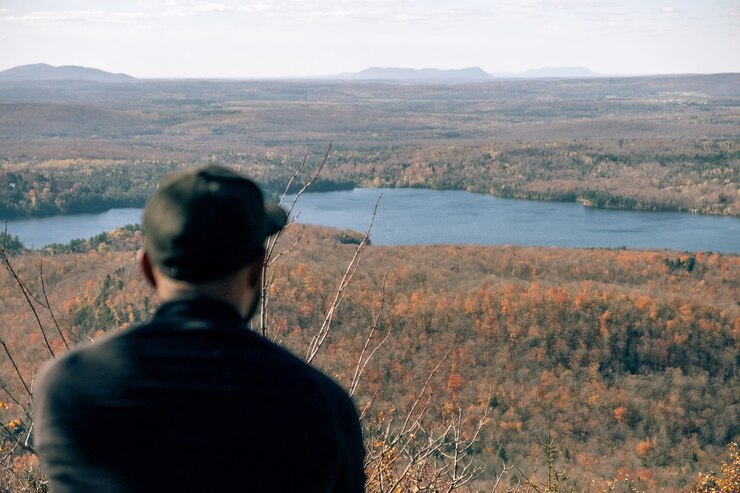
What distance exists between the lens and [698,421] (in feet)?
93.1

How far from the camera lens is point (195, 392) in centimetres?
169

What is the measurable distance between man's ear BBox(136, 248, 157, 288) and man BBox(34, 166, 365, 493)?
3 cm

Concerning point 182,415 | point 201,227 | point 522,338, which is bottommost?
point 522,338

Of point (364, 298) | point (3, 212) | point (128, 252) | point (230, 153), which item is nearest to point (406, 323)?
point (364, 298)

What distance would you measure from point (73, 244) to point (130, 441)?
1791 inches

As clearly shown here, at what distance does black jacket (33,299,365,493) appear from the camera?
169cm

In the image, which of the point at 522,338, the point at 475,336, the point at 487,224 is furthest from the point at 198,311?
the point at 487,224

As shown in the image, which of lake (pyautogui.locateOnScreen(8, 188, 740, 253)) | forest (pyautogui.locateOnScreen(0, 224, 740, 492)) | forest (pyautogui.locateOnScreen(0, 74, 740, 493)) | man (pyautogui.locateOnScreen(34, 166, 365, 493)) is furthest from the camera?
lake (pyautogui.locateOnScreen(8, 188, 740, 253))

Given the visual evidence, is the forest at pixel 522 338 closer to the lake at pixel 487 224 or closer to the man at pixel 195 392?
the lake at pixel 487 224

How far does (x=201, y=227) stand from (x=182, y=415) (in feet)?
1.18

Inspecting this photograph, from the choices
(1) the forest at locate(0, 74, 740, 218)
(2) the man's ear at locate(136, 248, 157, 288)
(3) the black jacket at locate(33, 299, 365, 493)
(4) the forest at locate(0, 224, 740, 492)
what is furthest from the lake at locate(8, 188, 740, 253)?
(3) the black jacket at locate(33, 299, 365, 493)

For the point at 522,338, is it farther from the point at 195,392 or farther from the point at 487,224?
the point at 195,392

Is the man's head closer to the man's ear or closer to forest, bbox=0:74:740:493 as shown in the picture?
the man's ear

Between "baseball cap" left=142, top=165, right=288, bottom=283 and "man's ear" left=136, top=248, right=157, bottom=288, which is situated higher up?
"baseball cap" left=142, top=165, right=288, bottom=283
